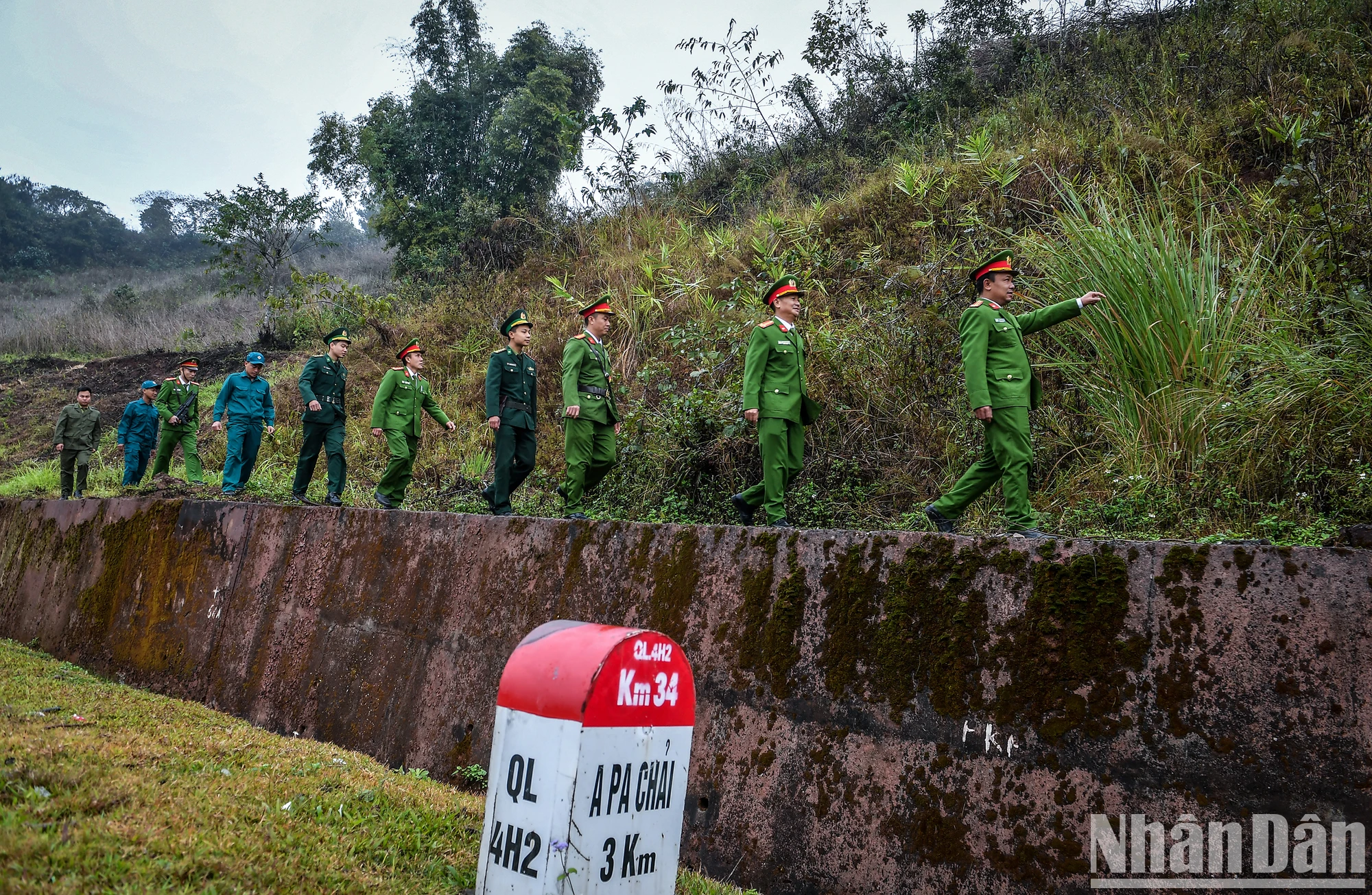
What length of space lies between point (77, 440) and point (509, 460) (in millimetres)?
8547

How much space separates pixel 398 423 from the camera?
24.7ft

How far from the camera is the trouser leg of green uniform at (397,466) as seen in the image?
7375 millimetres

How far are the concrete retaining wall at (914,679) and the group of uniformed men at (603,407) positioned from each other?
510 mm

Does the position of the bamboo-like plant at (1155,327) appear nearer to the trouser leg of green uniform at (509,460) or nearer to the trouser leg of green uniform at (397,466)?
the trouser leg of green uniform at (509,460)

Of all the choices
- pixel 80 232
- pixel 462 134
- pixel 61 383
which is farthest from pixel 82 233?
pixel 462 134

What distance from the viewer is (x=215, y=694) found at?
6.30 metres

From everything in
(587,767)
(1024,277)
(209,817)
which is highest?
(1024,277)

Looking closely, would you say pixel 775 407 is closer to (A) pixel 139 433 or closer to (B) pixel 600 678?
(B) pixel 600 678

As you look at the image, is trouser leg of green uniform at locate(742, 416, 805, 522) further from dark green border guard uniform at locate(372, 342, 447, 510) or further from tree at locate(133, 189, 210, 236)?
tree at locate(133, 189, 210, 236)

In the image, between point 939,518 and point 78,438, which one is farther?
point 78,438

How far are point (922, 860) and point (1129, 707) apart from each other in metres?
0.90

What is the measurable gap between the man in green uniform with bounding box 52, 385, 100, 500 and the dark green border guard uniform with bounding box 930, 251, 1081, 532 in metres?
11.8

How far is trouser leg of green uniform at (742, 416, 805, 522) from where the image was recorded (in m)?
5.30

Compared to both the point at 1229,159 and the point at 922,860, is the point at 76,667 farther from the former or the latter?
the point at 1229,159
